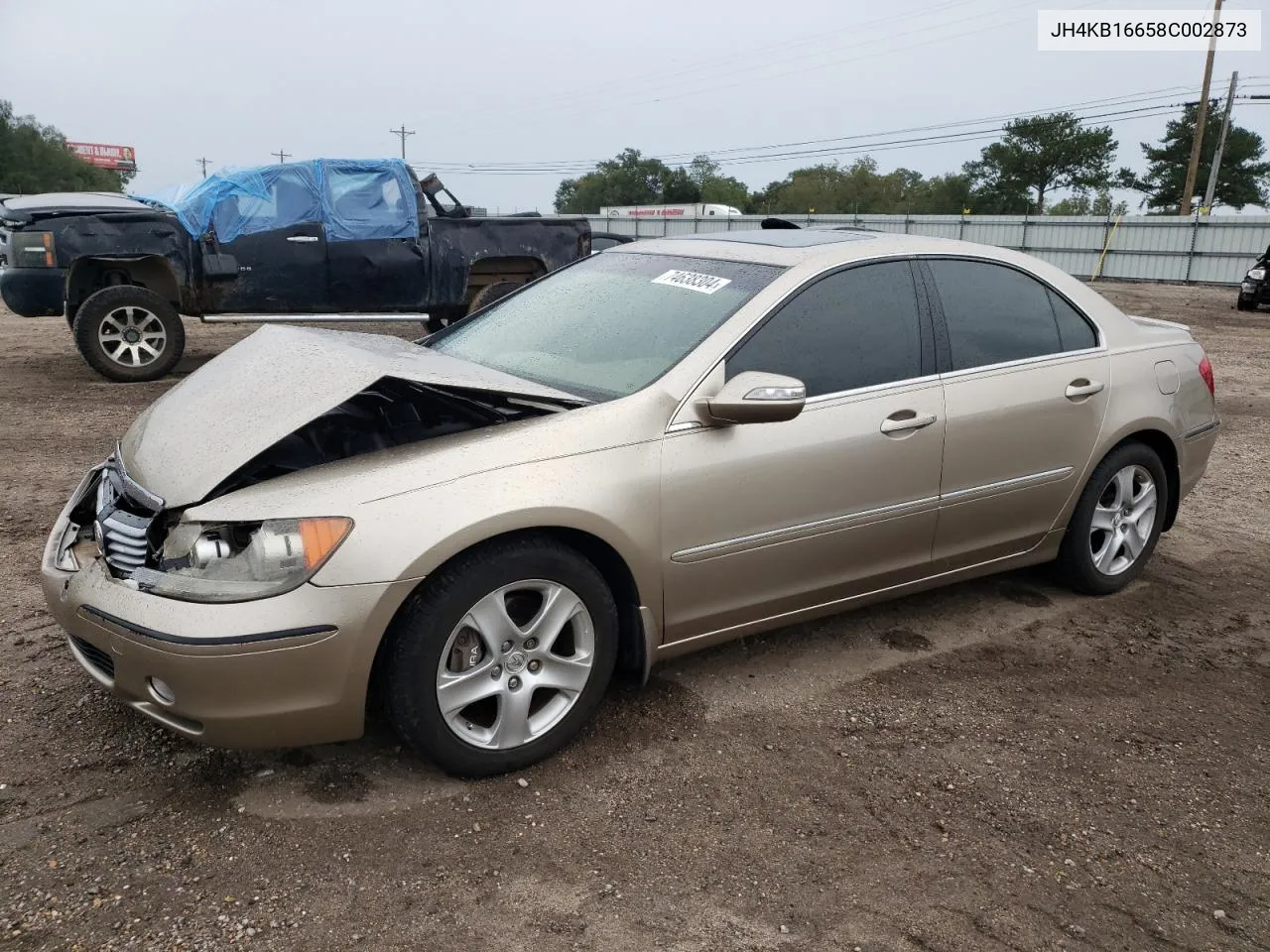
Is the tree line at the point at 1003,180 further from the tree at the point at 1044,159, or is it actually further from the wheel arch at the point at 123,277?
the wheel arch at the point at 123,277

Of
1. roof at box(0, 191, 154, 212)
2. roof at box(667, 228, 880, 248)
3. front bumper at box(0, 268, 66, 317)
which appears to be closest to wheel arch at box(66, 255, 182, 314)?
front bumper at box(0, 268, 66, 317)

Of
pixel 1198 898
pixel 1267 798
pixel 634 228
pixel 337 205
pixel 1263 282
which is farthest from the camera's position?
pixel 634 228

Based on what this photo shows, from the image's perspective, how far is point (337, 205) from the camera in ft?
30.9

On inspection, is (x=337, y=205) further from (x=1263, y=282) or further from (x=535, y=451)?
(x=1263, y=282)

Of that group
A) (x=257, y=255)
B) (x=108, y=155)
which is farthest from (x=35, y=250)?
(x=108, y=155)

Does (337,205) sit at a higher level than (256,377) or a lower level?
higher

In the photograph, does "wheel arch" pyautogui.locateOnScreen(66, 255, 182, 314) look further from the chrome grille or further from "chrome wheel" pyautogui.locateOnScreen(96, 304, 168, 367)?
the chrome grille

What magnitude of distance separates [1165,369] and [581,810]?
3229mm

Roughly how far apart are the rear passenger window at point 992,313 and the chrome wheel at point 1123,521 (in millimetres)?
729

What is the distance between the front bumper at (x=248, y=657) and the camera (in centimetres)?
248

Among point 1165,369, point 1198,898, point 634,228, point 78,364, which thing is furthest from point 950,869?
point 634,228

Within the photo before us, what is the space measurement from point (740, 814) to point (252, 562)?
57.9 inches

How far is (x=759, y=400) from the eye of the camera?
2.98 meters

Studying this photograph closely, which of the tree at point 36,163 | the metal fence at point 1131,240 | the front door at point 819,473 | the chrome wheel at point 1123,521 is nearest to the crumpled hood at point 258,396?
the front door at point 819,473
